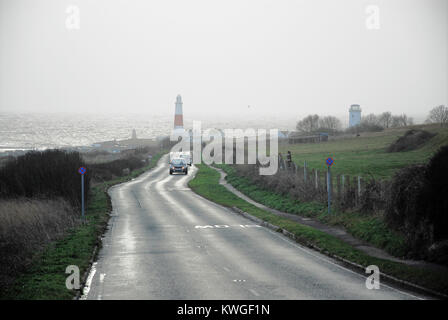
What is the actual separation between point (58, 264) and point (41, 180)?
16431 millimetres

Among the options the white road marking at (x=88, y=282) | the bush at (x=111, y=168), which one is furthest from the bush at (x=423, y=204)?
the bush at (x=111, y=168)

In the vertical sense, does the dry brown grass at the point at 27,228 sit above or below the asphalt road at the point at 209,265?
above

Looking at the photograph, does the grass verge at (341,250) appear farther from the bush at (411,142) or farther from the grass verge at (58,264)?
the bush at (411,142)

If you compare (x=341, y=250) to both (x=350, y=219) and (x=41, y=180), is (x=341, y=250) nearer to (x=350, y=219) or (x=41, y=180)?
(x=350, y=219)

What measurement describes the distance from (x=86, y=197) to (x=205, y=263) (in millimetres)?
19656

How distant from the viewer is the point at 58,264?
16125mm

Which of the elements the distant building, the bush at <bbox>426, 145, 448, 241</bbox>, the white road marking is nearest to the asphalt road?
the white road marking

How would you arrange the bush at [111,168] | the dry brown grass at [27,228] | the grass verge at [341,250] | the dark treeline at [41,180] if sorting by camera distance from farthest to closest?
the bush at [111,168] → the dark treeline at [41,180] → the dry brown grass at [27,228] → the grass verge at [341,250]

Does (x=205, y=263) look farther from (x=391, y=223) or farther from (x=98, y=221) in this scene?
(x=98, y=221)

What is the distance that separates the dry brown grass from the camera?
16.3 m

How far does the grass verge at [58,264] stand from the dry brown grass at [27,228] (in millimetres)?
412

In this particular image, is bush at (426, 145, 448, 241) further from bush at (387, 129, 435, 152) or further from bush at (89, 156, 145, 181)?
bush at (89, 156, 145, 181)

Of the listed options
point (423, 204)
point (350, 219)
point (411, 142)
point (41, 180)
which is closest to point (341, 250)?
point (423, 204)

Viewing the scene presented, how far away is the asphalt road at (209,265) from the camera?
13.0 meters
